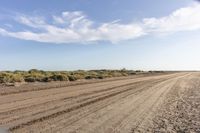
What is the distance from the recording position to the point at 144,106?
14.4 meters

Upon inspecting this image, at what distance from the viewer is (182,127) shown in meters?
9.70

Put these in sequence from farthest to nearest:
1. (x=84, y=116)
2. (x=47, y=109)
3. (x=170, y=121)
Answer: (x=47, y=109) < (x=84, y=116) < (x=170, y=121)

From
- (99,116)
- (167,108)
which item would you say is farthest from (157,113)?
(99,116)

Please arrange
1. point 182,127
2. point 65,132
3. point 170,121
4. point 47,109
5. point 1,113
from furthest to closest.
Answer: point 47,109
point 1,113
point 170,121
point 182,127
point 65,132

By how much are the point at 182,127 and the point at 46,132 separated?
13.0ft

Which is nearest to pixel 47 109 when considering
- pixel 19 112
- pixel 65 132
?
pixel 19 112

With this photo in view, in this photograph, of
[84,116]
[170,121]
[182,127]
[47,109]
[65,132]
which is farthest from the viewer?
[47,109]

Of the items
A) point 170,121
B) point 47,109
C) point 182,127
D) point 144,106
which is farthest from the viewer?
point 144,106

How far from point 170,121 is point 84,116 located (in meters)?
2.91

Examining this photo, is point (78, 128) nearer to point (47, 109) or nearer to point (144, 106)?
point (47, 109)

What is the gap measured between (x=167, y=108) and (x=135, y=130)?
5017mm

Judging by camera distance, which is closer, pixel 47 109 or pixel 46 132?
pixel 46 132

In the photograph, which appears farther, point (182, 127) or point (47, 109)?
point (47, 109)

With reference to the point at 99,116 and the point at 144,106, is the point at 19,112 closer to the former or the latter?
the point at 99,116
